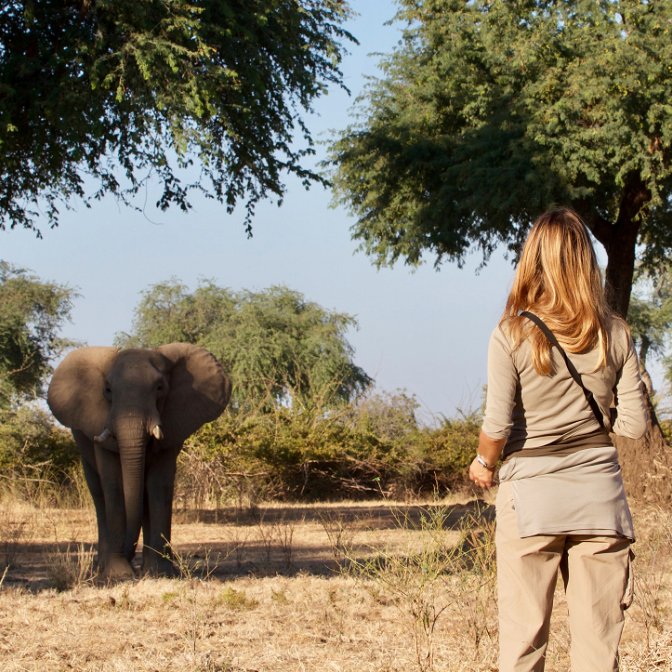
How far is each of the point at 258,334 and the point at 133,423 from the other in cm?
3498

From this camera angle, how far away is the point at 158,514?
1006 cm

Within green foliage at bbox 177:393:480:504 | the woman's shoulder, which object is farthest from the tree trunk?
the woman's shoulder

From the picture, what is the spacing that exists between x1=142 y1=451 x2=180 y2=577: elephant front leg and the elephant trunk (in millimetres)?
205

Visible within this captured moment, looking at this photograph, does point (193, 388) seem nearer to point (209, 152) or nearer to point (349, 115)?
point (209, 152)

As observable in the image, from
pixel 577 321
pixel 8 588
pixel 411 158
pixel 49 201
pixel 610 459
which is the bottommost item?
pixel 8 588

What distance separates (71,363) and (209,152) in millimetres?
5277

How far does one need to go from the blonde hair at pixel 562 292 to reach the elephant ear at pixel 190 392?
6775 millimetres

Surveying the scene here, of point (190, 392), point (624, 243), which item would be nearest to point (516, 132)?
point (624, 243)

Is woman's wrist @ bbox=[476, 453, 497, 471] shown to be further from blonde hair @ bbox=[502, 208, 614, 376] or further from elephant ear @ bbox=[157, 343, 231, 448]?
elephant ear @ bbox=[157, 343, 231, 448]

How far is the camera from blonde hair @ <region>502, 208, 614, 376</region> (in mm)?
3848

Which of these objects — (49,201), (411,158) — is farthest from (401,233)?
(49,201)

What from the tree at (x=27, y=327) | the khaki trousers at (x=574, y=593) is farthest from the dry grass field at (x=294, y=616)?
the tree at (x=27, y=327)

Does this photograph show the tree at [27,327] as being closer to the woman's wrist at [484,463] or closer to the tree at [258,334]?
the tree at [258,334]

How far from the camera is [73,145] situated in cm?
1458
